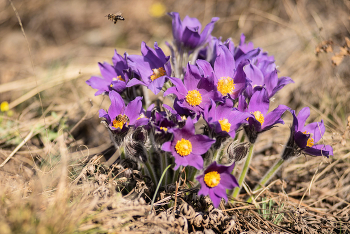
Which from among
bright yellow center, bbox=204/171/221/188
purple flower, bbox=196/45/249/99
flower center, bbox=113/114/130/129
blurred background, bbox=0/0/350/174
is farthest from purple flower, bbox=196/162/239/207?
blurred background, bbox=0/0/350/174

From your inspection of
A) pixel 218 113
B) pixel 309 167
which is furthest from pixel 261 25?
pixel 218 113

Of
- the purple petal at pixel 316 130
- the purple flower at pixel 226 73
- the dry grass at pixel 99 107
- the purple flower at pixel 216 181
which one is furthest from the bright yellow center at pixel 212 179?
the purple petal at pixel 316 130

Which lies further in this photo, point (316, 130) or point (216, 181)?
point (316, 130)

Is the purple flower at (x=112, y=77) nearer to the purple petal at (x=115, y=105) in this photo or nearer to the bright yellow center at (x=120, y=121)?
the purple petal at (x=115, y=105)

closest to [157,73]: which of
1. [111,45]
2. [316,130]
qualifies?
[316,130]

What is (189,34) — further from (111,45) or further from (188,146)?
(111,45)

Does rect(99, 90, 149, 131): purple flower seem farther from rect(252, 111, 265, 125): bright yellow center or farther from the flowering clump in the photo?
rect(252, 111, 265, 125): bright yellow center
